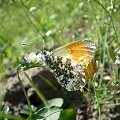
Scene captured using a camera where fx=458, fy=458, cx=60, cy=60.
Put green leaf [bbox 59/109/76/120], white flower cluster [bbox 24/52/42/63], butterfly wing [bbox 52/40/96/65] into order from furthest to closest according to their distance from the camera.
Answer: green leaf [bbox 59/109/76/120] < white flower cluster [bbox 24/52/42/63] < butterfly wing [bbox 52/40/96/65]

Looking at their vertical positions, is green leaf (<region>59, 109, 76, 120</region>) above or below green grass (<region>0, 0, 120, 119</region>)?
below

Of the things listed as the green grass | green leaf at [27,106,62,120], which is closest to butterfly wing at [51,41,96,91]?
green leaf at [27,106,62,120]

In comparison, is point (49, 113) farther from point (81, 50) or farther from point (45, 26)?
point (45, 26)

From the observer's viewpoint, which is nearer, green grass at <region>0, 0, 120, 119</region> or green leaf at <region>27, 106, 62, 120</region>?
green leaf at <region>27, 106, 62, 120</region>

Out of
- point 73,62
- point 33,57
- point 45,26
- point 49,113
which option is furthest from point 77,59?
point 45,26

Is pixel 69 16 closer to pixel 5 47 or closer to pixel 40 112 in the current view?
pixel 5 47

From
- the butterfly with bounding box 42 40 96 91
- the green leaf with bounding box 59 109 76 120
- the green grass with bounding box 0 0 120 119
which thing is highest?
the green grass with bounding box 0 0 120 119

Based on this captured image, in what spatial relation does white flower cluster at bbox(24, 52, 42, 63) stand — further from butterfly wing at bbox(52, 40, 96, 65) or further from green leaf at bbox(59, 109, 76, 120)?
green leaf at bbox(59, 109, 76, 120)
